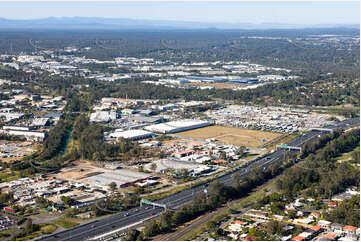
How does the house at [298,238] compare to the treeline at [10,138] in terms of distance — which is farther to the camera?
the treeline at [10,138]

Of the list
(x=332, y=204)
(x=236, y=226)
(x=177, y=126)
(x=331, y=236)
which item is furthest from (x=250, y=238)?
(x=177, y=126)

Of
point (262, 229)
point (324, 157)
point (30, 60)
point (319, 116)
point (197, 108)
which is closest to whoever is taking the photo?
point (262, 229)

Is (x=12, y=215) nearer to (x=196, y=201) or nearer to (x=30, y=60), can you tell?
(x=196, y=201)

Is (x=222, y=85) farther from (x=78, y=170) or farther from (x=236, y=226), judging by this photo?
(x=236, y=226)

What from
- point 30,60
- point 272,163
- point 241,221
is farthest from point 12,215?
point 30,60

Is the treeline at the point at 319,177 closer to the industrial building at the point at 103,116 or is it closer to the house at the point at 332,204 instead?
the house at the point at 332,204

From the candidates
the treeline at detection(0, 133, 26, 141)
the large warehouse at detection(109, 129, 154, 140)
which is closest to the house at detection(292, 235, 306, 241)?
the large warehouse at detection(109, 129, 154, 140)

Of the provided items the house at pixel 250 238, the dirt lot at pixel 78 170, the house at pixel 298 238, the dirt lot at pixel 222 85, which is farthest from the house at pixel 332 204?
the dirt lot at pixel 222 85
